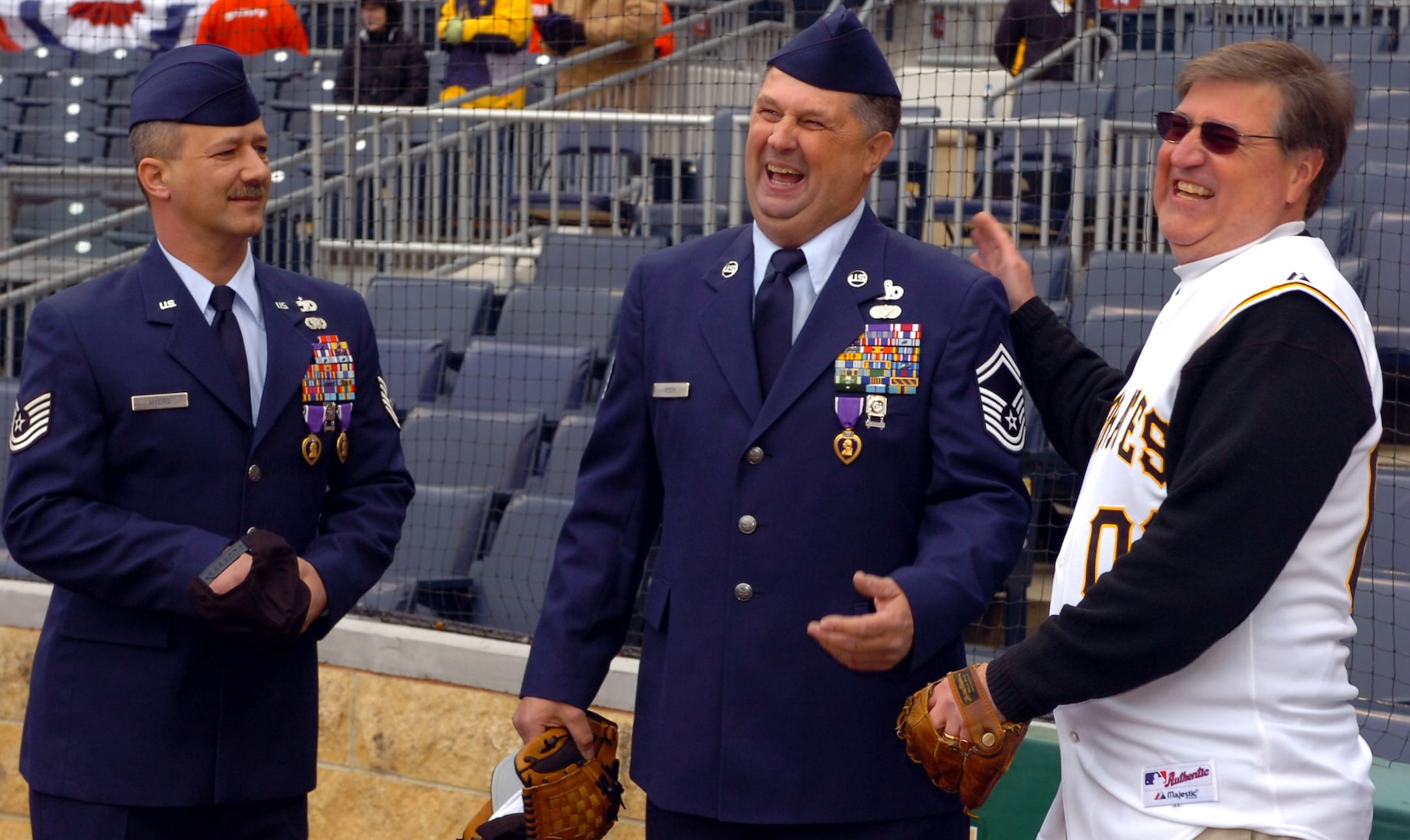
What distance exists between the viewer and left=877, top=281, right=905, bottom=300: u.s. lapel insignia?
7.93 ft

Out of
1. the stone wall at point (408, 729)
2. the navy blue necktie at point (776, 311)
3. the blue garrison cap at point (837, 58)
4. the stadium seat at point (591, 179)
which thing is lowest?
the stone wall at point (408, 729)

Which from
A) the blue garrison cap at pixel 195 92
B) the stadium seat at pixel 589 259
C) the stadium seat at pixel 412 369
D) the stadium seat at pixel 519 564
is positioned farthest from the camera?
the stadium seat at pixel 589 259

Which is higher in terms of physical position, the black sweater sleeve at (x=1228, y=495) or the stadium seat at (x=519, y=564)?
the black sweater sleeve at (x=1228, y=495)

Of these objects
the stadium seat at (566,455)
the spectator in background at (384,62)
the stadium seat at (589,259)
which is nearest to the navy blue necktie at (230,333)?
the stadium seat at (566,455)

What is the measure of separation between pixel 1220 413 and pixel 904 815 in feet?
2.77

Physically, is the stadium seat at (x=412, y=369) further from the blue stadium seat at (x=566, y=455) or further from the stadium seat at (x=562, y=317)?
the blue stadium seat at (x=566, y=455)

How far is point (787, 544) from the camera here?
2.35m

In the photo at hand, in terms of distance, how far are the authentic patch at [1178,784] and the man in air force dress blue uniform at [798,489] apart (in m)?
0.36

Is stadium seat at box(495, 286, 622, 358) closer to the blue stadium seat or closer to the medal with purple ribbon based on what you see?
the blue stadium seat

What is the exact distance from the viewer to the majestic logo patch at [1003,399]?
7.65 feet

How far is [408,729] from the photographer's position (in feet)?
13.9

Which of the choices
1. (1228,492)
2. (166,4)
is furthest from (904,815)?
(166,4)

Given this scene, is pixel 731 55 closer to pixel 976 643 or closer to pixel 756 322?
pixel 976 643

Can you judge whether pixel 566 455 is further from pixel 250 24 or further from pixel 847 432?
pixel 250 24
